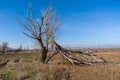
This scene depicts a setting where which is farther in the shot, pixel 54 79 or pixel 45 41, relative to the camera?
pixel 45 41

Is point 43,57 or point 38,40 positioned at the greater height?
point 38,40

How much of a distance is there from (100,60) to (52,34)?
5.81m

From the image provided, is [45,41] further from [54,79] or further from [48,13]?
[54,79]

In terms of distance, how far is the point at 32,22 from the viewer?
22516mm

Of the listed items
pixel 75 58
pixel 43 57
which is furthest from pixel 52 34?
pixel 75 58

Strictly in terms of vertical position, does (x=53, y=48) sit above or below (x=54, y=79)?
above

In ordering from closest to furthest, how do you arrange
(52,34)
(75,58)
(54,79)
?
(54,79) → (75,58) → (52,34)

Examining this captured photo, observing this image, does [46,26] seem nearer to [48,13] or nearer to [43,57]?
[48,13]

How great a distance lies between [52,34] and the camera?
22859 millimetres

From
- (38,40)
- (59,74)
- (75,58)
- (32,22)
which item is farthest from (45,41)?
(59,74)

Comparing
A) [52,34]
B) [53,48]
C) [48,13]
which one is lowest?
[53,48]

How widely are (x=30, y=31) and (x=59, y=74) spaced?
34.7 feet

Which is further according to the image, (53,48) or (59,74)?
(53,48)

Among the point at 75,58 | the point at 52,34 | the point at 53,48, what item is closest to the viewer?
the point at 75,58
